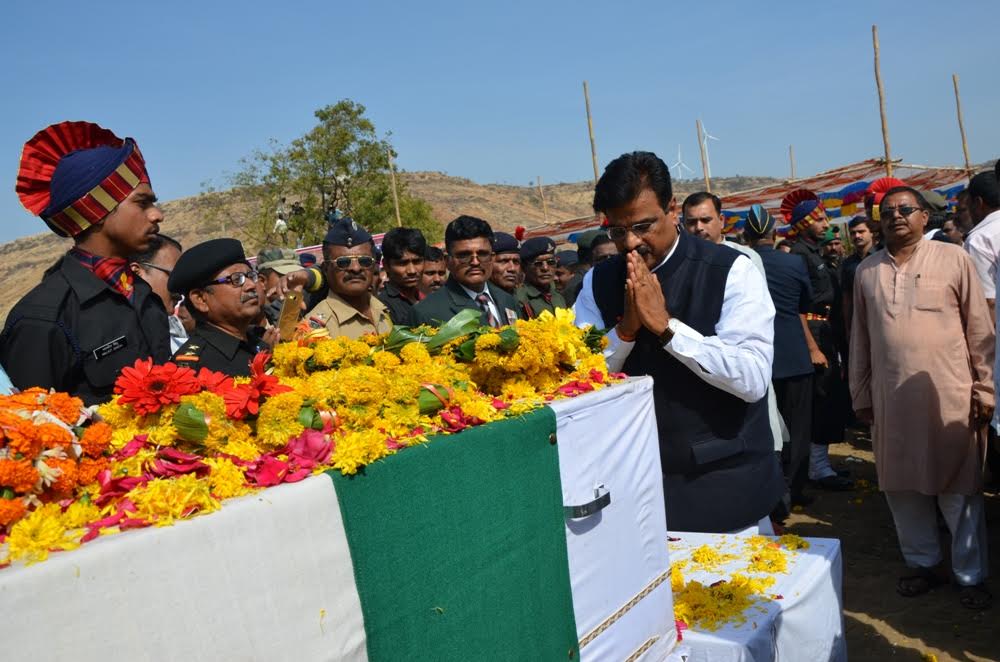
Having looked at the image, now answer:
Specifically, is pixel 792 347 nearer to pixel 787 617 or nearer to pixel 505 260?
pixel 505 260

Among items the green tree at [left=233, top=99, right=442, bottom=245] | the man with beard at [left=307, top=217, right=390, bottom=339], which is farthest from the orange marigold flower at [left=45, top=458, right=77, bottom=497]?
the green tree at [left=233, top=99, right=442, bottom=245]

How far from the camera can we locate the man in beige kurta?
4254mm

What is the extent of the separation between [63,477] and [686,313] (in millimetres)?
2172

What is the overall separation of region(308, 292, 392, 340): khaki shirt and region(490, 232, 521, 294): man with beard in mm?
1409

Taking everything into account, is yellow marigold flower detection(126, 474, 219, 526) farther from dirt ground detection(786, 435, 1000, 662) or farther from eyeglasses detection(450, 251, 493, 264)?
dirt ground detection(786, 435, 1000, 662)

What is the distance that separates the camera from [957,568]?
444cm

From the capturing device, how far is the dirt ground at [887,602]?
400 cm

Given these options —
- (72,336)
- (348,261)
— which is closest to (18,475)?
(72,336)

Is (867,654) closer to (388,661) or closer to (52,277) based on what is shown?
(388,661)

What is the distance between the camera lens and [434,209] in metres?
57.1

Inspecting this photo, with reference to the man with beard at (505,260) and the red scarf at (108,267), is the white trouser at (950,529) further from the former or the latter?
the red scarf at (108,267)

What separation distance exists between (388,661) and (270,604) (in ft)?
1.04

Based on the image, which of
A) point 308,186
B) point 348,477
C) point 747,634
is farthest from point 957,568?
point 308,186

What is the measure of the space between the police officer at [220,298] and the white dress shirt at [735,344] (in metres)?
1.39
